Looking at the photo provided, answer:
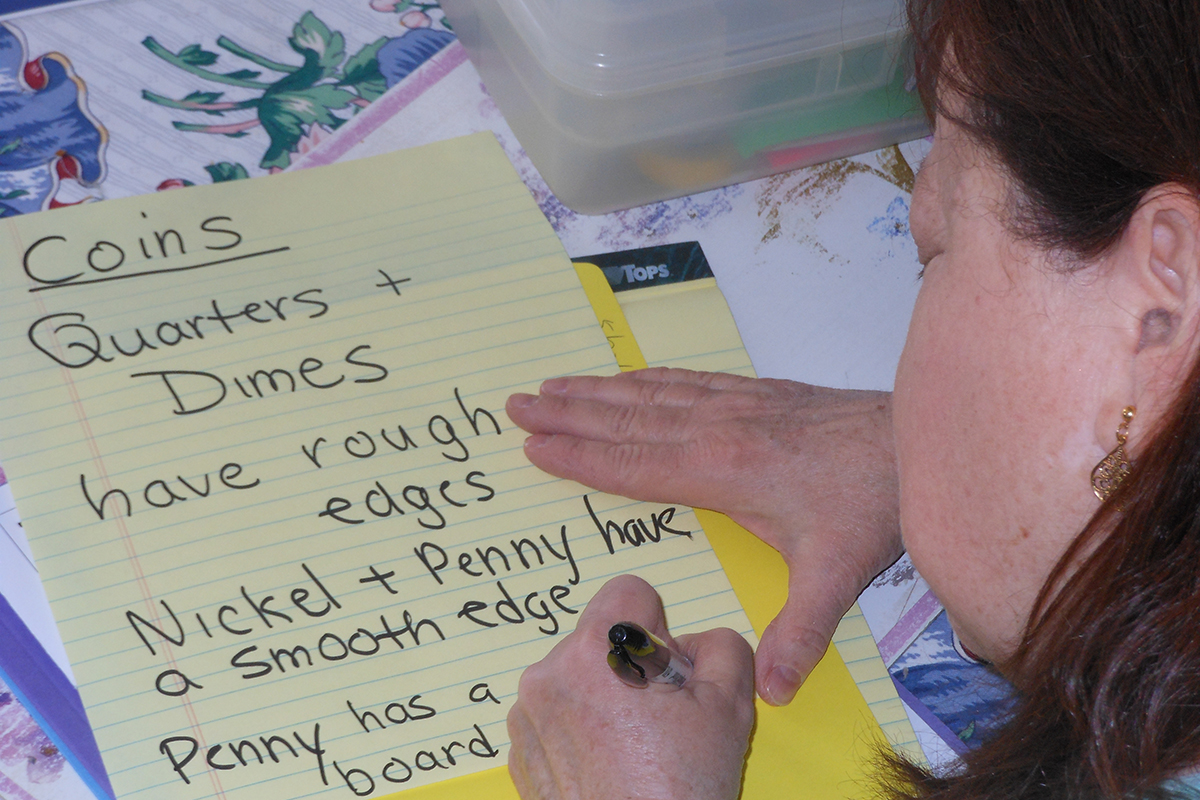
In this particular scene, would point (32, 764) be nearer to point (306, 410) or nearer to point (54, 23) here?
point (306, 410)

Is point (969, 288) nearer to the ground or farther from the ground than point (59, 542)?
farther from the ground

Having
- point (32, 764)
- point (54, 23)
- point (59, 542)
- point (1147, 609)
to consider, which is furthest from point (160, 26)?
point (1147, 609)

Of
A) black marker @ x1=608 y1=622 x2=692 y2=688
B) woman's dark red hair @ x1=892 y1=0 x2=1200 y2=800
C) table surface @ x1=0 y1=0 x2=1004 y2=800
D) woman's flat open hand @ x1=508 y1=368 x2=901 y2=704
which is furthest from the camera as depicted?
table surface @ x1=0 y1=0 x2=1004 y2=800

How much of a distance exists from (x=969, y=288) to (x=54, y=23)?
764mm

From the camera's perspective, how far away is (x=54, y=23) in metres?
0.82

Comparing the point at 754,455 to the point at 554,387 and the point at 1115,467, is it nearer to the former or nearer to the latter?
the point at 554,387

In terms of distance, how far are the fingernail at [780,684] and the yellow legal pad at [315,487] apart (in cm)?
2

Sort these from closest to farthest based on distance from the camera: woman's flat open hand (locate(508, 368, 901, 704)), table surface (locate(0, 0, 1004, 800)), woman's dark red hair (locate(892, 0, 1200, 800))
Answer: woman's dark red hair (locate(892, 0, 1200, 800)) < woman's flat open hand (locate(508, 368, 901, 704)) < table surface (locate(0, 0, 1004, 800))

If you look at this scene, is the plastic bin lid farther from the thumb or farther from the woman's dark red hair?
the thumb

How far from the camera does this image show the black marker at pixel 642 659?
53 centimetres

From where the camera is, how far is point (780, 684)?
60 cm

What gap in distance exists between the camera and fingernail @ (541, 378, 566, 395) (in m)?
0.70

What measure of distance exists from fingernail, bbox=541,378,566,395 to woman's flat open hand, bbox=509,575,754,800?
171 mm

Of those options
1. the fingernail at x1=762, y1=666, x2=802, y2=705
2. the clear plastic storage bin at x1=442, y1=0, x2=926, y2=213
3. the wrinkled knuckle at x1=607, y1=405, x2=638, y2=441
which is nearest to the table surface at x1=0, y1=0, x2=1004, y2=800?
the clear plastic storage bin at x1=442, y1=0, x2=926, y2=213
